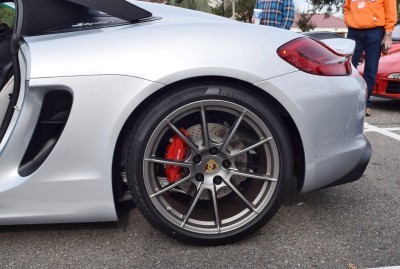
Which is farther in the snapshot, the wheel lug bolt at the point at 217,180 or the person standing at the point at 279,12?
the person standing at the point at 279,12

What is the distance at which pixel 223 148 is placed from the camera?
6.69ft

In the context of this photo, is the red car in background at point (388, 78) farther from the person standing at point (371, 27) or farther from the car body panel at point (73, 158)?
the car body panel at point (73, 158)

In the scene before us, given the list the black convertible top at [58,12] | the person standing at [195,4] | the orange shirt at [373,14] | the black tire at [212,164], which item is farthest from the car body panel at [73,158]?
Result: the orange shirt at [373,14]

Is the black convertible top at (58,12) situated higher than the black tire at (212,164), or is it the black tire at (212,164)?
the black convertible top at (58,12)

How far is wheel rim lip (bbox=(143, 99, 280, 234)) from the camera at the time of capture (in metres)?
1.96

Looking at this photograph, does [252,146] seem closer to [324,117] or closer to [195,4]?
[324,117]

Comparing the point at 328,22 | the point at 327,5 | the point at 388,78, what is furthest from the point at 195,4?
the point at 328,22

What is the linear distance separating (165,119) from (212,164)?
0.32 m

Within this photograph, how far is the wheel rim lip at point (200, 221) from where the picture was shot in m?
1.96

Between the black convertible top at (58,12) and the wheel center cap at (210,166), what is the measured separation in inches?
31.7

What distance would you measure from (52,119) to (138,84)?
433mm

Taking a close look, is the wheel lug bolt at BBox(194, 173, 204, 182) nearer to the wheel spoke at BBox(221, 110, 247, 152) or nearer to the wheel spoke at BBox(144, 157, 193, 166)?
the wheel spoke at BBox(144, 157, 193, 166)

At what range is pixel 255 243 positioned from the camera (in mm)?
2150

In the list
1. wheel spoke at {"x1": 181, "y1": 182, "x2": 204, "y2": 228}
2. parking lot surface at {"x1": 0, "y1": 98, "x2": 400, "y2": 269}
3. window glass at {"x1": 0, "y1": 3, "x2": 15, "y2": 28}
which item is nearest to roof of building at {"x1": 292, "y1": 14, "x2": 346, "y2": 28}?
window glass at {"x1": 0, "y1": 3, "x2": 15, "y2": 28}
